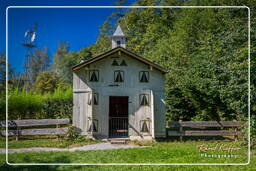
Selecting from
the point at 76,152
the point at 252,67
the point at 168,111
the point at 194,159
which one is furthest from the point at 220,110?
the point at 76,152

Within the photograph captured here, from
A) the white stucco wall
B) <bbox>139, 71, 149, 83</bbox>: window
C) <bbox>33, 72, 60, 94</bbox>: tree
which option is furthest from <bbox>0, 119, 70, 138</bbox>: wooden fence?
<bbox>33, 72, 60, 94</bbox>: tree

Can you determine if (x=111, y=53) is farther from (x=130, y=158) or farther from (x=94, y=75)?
(x=130, y=158)

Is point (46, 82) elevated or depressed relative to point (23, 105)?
elevated

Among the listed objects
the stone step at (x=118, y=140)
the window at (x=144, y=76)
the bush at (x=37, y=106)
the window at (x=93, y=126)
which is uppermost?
the window at (x=144, y=76)

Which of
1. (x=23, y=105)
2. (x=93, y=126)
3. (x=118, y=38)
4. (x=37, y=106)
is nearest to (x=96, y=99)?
(x=93, y=126)

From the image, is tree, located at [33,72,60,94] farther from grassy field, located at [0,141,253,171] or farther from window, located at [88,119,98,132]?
grassy field, located at [0,141,253,171]

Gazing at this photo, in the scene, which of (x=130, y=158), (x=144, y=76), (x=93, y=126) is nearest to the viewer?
(x=130, y=158)

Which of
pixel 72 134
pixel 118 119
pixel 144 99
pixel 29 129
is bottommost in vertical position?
pixel 72 134

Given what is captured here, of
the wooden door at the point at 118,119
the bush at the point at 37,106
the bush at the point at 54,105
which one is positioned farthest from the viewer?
the bush at the point at 54,105

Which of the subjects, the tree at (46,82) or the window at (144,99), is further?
the tree at (46,82)

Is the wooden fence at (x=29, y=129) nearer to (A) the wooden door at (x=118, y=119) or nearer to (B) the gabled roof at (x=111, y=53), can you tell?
(A) the wooden door at (x=118, y=119)

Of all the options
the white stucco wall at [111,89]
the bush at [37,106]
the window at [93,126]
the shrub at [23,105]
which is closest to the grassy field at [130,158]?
the window at [93,126]

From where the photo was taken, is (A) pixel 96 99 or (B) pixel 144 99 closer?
(A) pixel 96 99

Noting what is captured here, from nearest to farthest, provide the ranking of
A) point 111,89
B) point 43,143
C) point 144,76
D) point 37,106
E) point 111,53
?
point 43,143 → point 111,53 → point 111,89 → point 144,76 → point 37,106
